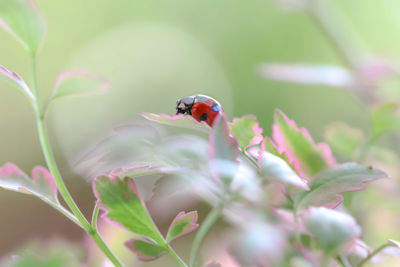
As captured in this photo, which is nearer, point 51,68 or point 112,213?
point 112,213

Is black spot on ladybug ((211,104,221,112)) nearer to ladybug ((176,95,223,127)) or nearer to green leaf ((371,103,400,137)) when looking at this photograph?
ladybug ((176,95,223,127))

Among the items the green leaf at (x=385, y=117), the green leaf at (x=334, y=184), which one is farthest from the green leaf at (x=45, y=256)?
the green leaf at (x=385, y=117)

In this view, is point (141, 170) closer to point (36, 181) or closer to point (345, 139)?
point (36, 181)

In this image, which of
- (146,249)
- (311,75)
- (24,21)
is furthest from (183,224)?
(311,75)

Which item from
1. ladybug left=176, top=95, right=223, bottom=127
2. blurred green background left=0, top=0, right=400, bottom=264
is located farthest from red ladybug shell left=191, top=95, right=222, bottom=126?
blurred green background left=0, top=0, right=400, bottom=264

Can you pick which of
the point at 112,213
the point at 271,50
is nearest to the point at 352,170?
the point at 112,213

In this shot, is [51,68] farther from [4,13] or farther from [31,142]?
[4,13]
